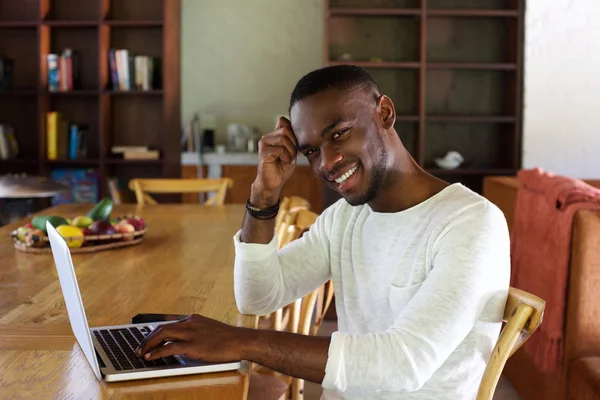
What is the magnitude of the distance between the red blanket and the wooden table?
1191 millimetres

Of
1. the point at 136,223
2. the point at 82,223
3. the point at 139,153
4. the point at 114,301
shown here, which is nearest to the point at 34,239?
the point at 82,223

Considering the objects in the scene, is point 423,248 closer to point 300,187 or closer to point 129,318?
point 129,318

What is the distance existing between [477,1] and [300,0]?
4.27 ft

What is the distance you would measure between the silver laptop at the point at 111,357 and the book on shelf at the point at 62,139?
436cm

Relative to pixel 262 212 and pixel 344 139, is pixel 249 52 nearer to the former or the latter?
pixel 262 212

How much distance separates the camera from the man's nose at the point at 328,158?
1.43m

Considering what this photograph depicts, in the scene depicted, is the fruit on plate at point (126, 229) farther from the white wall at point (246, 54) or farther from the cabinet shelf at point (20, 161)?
the white wall at point (246, 54)

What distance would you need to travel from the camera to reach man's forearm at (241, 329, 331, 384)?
1222mm

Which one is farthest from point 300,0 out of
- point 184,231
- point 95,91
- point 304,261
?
point 304,261

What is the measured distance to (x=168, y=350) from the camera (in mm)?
1226

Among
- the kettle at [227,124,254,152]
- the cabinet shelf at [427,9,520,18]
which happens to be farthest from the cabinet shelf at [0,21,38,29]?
the cabinet shelf at [427,9,520,18]

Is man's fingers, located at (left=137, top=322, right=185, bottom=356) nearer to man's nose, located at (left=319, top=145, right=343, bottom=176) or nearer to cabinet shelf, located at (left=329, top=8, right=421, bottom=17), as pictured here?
man's nose, located at (left=319, top=145, right=343, bottom=176)

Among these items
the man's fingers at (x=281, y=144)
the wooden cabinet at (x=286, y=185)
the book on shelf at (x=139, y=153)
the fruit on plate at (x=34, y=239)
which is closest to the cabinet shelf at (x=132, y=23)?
the book on shelf at (x=139, y=153)

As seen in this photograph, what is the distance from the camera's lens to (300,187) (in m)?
5.57
